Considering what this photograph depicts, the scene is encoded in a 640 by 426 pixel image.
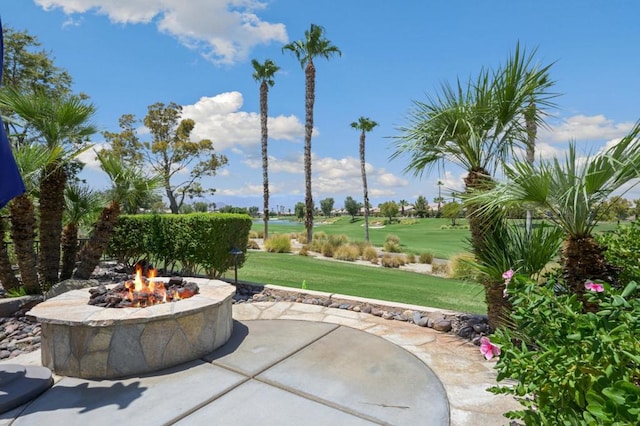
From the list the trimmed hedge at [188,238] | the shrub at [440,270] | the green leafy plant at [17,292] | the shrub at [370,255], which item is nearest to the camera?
the green leafy plant at [17,292]

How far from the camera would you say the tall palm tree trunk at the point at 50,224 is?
6.42 meters

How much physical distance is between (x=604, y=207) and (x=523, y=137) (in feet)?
4.68

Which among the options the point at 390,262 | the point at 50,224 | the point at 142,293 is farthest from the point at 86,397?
the point at 390,262

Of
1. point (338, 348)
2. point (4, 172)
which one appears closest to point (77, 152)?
point (4, 172)

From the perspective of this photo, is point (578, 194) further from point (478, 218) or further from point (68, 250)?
point (68, 250)

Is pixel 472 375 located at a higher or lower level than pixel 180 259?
lower

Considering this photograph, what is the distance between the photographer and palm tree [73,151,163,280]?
6.79 metres

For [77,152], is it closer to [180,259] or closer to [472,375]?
[180,259]

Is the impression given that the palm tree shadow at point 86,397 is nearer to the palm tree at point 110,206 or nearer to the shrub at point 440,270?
the palm tree at point 110,206

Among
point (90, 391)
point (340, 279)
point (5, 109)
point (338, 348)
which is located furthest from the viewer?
point (340, 279)

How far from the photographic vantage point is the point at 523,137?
447 centimetres

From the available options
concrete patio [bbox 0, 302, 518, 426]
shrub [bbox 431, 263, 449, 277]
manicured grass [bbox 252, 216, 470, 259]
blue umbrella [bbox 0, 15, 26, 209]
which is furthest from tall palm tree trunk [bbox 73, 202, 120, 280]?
shrub [bbox 431, 263, 449, 277]

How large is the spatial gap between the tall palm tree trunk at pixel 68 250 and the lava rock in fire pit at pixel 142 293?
3356mm

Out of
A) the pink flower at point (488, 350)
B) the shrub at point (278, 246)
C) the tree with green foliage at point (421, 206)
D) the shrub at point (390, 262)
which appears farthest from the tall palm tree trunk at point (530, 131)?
the tree with green foliage at point (421, 206)
